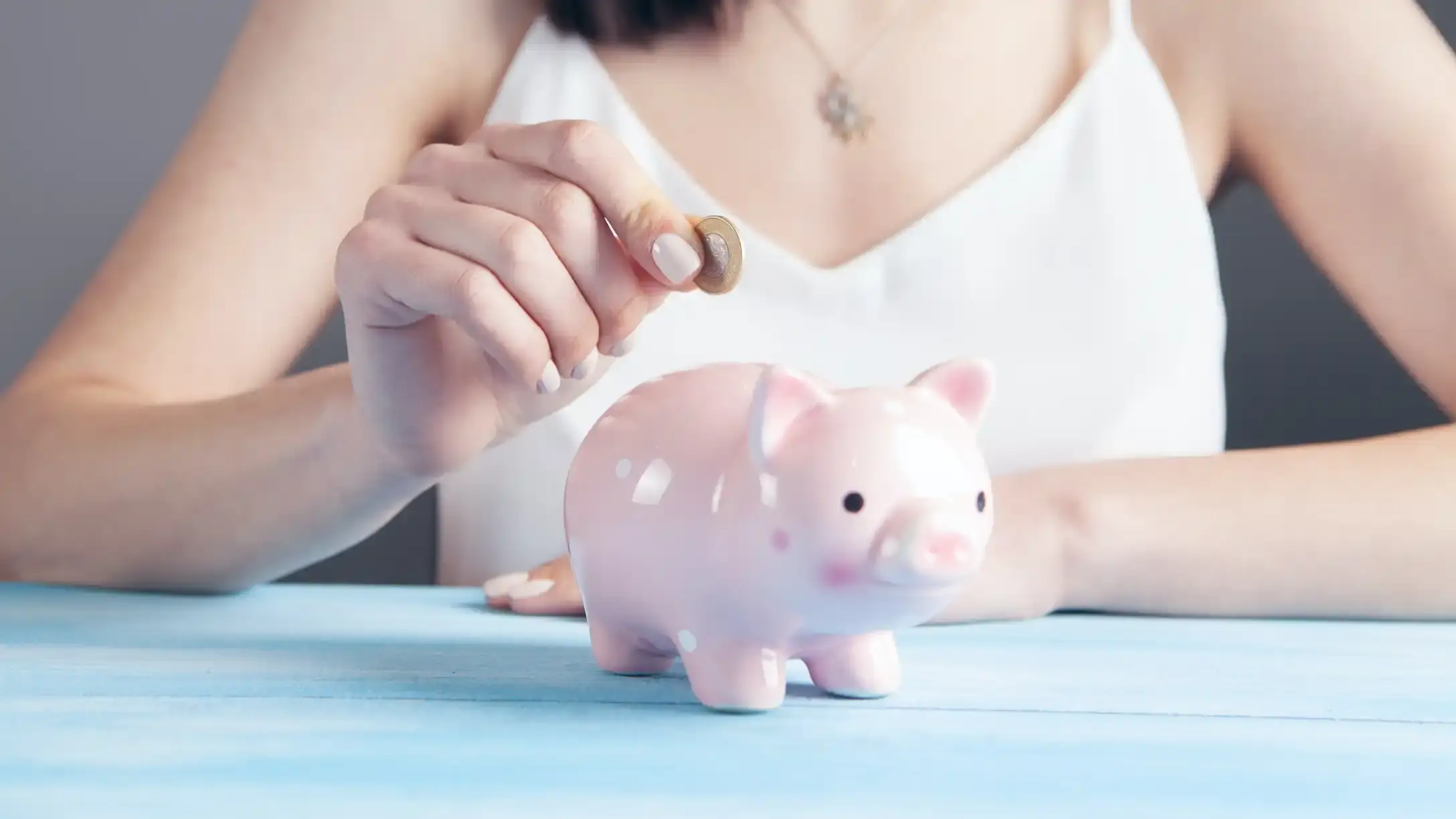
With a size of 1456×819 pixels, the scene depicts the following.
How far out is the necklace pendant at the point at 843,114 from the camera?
1039 mm

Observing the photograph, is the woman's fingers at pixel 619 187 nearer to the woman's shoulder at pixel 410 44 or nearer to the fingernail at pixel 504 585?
the fingernail at pixel 504 585

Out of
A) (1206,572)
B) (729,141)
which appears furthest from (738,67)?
(1206,572)

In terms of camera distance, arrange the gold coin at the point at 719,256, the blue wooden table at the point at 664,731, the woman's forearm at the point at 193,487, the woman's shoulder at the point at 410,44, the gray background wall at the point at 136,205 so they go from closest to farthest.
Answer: the blue wooden table at the point at 664,731 < the gold coin at the point at 719,256 < the woman's forearm at the point at 193,487 < the woman's shoulder at the point at 410,44 < the gray background wall at the point at 136,205

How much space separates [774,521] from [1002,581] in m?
0.33

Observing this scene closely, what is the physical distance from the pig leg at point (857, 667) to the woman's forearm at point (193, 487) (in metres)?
0.24

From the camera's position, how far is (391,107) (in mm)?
991

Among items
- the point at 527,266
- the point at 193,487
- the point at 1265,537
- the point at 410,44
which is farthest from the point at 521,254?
the point at 410,44

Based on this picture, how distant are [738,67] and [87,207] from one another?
2.74 feet

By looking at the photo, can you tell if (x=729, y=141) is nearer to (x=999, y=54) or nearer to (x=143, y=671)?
(x=999, y=54)

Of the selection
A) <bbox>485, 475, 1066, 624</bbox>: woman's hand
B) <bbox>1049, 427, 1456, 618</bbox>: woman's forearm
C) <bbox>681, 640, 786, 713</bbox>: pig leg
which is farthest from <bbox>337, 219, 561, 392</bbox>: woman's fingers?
<bbox>1049, 427, 1456, 618</bbox>: woman's forearm

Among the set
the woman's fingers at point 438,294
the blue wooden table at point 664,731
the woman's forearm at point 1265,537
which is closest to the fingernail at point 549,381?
the woman's fingers at point 438,294

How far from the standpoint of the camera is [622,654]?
477 millimetres

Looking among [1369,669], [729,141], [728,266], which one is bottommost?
[1369,669]

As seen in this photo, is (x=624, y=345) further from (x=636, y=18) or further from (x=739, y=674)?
(x=636, y=18)
